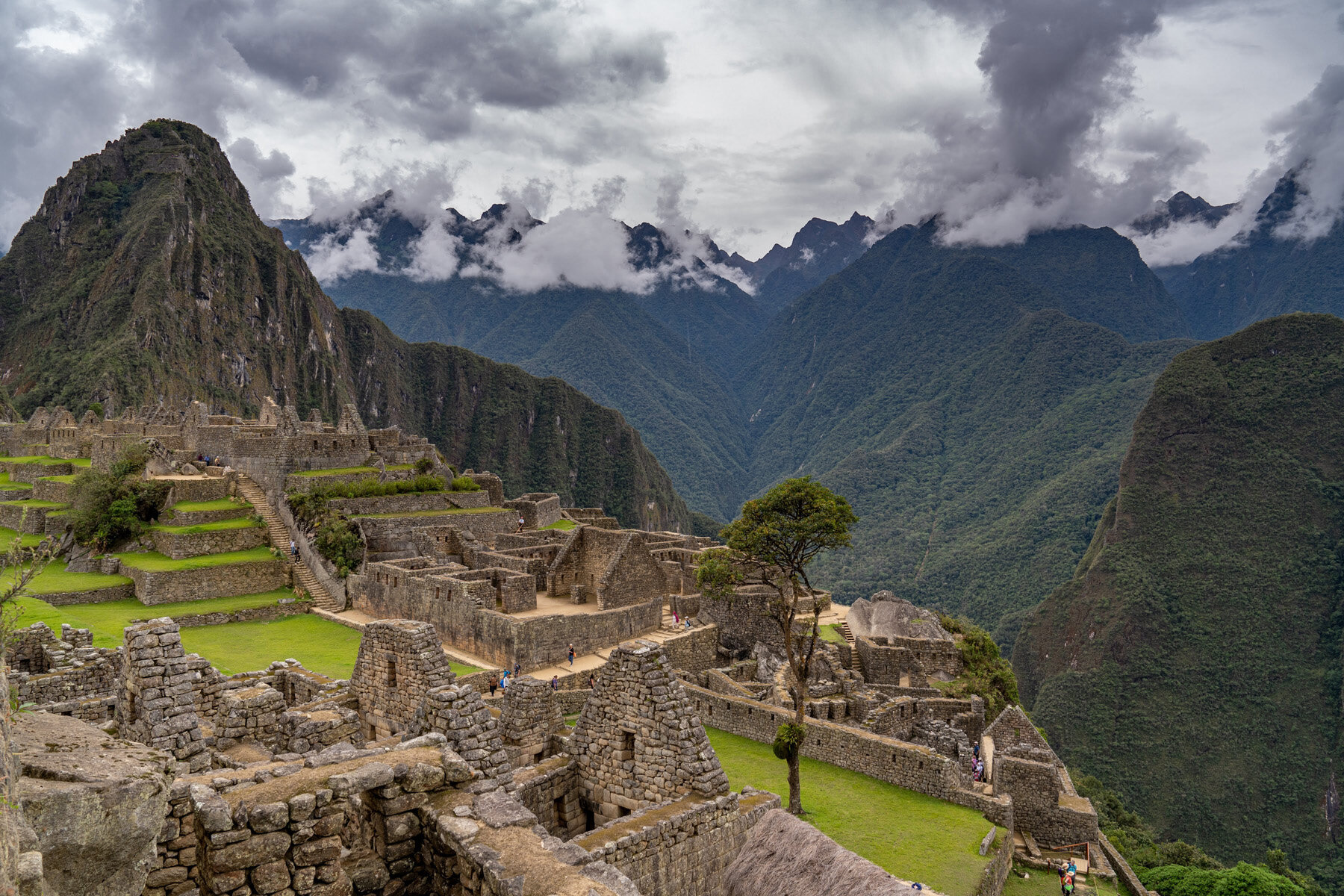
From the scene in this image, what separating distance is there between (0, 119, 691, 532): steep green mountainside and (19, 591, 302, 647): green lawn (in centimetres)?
10202

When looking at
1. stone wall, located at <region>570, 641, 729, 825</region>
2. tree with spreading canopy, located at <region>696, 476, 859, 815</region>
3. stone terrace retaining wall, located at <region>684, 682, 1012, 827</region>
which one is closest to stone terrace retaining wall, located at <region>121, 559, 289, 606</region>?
tree with spreading canopy, located at <region>696, 476, 859, 815</region>

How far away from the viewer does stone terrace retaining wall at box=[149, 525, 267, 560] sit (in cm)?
2294

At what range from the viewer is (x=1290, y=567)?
3413 inches

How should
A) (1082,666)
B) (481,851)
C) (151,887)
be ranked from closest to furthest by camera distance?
(151,887)
(481,851)
(1082,666)

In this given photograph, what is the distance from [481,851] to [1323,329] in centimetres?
13918

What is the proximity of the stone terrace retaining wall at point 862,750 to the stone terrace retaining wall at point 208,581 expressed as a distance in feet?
46.4

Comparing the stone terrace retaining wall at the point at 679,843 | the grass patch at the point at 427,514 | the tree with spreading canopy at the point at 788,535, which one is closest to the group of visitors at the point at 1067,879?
the tree with spreading canopy at the point at 788,535

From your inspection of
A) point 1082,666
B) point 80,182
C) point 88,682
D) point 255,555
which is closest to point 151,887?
point 88,682

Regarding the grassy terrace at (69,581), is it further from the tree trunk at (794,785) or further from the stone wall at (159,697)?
the tree trunk at (794,785)

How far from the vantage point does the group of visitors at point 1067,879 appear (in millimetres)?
13641

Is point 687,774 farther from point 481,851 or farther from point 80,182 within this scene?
point 80,182

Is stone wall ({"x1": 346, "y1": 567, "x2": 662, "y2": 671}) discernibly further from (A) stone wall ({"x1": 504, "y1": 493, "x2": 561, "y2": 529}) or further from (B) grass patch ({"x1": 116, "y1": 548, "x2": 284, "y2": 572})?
(A) stone wall ({"x1": 504, "y1": 493, "x2": 561, "y2": 529})

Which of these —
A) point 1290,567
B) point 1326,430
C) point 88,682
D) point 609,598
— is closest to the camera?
point 88,682

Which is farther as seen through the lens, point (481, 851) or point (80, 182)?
point (80, 182)
